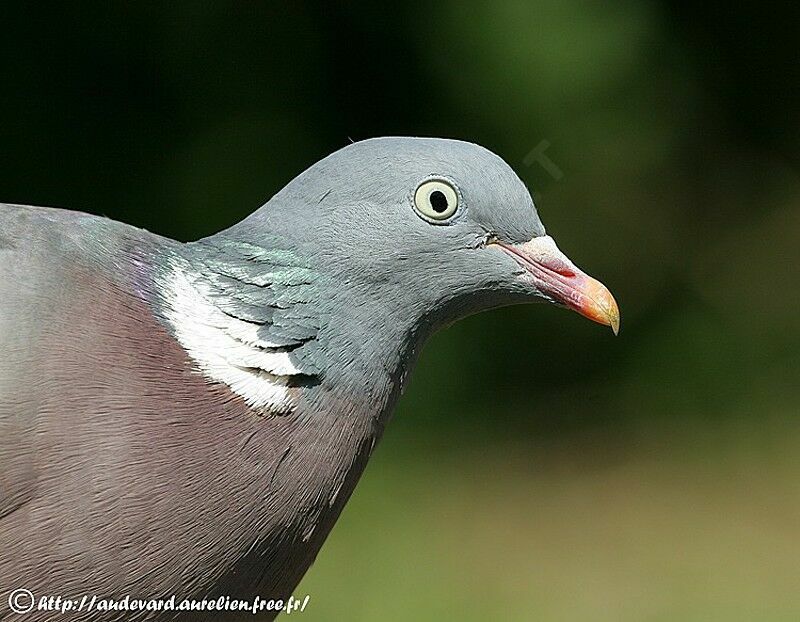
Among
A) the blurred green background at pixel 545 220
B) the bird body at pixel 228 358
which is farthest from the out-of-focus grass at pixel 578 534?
the bird body at pixel 228 358

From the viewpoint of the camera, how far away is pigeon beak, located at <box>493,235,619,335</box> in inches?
71.7

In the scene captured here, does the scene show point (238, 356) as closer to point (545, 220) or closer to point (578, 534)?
point (578, 534)

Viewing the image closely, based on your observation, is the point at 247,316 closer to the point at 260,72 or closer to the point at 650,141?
the point at 260,72

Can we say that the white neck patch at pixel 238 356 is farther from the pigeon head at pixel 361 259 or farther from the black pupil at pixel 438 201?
the black pupil at pixel 438 201

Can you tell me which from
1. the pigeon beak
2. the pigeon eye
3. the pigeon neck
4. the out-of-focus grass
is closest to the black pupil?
→ the pigeon eye

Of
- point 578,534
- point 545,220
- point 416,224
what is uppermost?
point 416,224

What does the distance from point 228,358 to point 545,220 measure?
13.6 ft

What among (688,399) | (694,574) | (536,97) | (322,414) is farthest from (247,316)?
(688,399)

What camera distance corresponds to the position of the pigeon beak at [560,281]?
5.97 feet

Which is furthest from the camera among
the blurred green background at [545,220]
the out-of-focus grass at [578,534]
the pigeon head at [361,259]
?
the blurred green background at [545,220]

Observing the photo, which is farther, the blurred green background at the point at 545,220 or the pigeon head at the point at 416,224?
the blurred green background at the point at 545,220

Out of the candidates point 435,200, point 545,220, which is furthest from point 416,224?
point 545,220

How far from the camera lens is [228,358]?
1.73 m

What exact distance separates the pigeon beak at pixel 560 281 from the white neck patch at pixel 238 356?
15.4 inches
